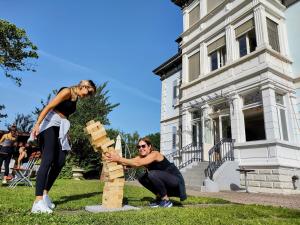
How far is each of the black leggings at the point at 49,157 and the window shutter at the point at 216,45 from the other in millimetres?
Result: 12196

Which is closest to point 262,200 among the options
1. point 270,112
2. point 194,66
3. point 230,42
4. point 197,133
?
point 270,112

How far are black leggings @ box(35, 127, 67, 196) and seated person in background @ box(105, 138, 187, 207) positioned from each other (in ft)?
2.29

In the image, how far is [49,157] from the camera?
3.33m

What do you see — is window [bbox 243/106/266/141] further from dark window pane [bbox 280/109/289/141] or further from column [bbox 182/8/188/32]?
column [bbox 182/8/188/32]

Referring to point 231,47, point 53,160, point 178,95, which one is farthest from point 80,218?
point 178,95

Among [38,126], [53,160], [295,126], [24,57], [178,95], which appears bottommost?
[53,160]

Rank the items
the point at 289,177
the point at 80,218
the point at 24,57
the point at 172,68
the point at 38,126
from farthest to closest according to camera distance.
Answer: the point at 172,68 < the point at 24,57 < the point at 289,177 < the point at 38,126 < the point at 80,218

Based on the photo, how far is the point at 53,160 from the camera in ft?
11.3

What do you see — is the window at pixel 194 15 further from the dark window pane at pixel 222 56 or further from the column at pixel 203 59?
the dark window pane at pixel 222 56

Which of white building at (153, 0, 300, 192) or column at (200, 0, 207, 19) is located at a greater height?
column at (200, 0, 207, 19)

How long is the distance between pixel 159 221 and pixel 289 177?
9.08 meters

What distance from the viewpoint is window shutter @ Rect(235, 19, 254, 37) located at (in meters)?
12.1

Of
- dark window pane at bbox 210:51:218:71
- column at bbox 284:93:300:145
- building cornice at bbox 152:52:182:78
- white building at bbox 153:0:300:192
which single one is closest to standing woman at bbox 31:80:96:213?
white building at bbox 153:0:300:192

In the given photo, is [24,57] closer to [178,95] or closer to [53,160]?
[178,95]
